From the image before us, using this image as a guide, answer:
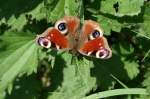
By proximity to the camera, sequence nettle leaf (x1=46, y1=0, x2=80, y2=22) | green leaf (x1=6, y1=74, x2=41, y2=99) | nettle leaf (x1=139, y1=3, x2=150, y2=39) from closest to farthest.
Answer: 1. nettle leaf (x1=46, y1=0, x2=80, y2=22)
2. nettle leaf (x1=139, y1=3, x2=150, y2=39)
3. green leaf (x1=6, y1=74, x2=41, y2=99)

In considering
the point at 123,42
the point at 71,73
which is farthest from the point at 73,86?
the point at 123,42

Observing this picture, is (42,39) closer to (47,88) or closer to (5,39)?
Result: (5,39)

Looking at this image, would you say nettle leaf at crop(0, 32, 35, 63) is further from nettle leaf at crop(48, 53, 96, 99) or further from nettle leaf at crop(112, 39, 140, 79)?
Result: nettle leaf at crop(112, 39, 140, 79)

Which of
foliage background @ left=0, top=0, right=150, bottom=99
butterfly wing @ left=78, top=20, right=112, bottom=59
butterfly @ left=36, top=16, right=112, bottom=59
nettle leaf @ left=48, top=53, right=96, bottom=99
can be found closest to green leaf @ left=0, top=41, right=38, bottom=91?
foliage background @ left=0, top=0, right=150, bottom=99

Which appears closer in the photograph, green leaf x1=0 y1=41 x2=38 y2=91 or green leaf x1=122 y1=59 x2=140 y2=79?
green leaf x1=0 y1=41 x2=38 y2=91

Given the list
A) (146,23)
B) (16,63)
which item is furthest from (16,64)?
(146,23)

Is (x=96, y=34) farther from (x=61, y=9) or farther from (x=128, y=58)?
(x=128, y=58)
